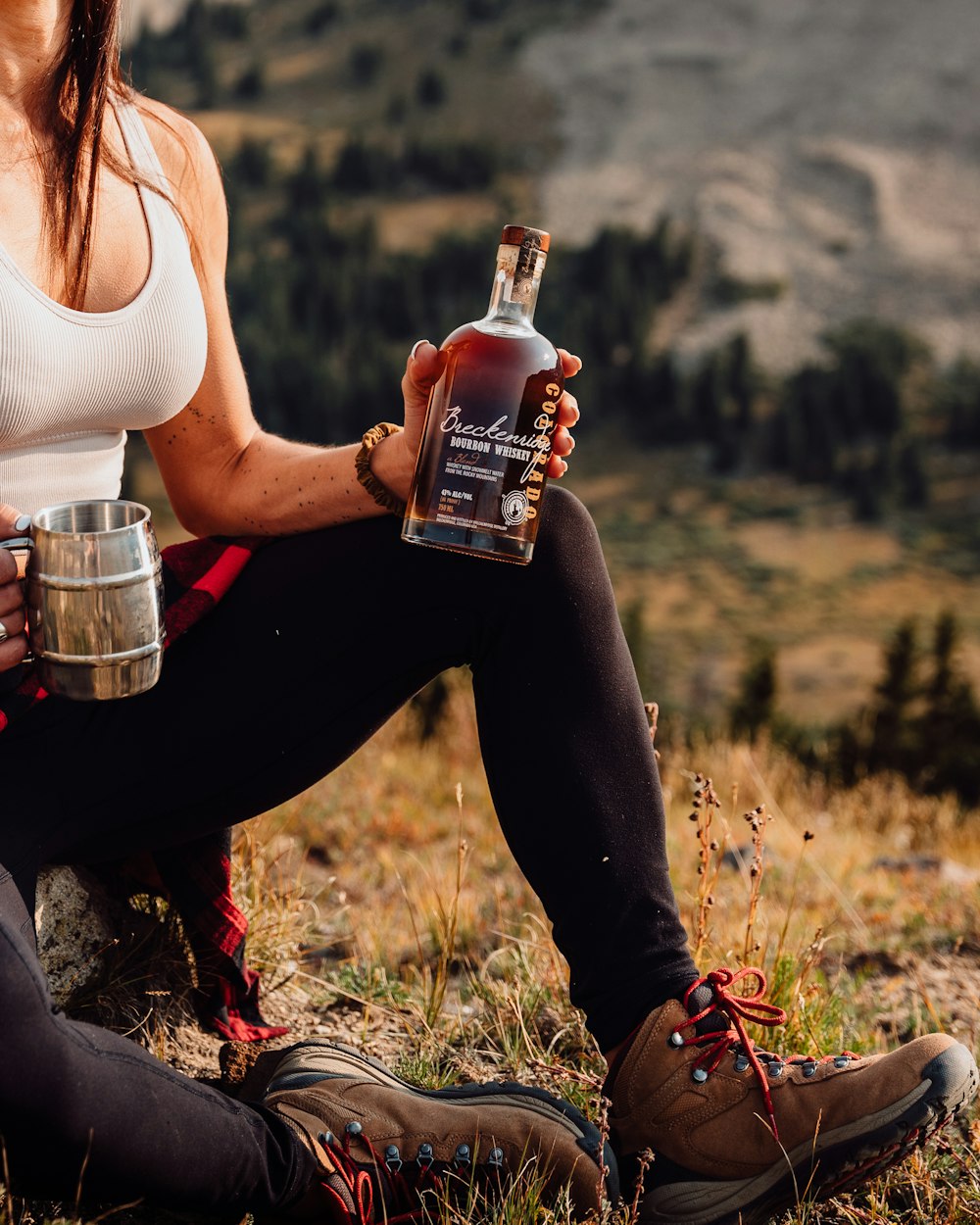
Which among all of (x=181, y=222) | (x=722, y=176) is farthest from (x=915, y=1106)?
(x=722, y=176)

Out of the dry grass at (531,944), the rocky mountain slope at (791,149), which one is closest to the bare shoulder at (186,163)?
the dry grass at (531,944)

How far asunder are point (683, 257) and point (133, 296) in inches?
3734

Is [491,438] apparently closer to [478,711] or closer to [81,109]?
[478,711]

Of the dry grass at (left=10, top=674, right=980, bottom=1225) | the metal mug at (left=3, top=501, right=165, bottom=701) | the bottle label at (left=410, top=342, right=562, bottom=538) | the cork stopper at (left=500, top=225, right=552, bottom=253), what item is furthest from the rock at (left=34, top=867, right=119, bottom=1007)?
the cork stopper at (left=500, top=225, right=552, bottom=253)

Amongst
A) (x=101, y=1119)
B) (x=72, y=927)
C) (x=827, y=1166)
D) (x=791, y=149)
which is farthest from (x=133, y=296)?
(x=791, y=149)

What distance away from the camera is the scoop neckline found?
1.89 meters

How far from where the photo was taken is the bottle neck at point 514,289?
6.34ft

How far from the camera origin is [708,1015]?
6.42 ft

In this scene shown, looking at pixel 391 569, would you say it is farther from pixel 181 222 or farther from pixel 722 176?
pixel 722 176

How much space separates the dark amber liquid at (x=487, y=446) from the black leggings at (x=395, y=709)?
81 millimetres

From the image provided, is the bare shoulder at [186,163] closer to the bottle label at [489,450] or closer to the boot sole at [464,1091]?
the bottle label at [489,450]

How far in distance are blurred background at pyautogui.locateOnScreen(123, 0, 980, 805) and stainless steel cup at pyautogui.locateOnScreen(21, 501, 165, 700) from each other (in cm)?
4842

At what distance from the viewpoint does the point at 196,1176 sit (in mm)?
1637

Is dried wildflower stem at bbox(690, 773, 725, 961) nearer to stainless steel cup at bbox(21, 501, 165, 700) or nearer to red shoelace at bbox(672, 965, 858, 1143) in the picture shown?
red shoelace at bbox(672, 965, 858, 1143)
